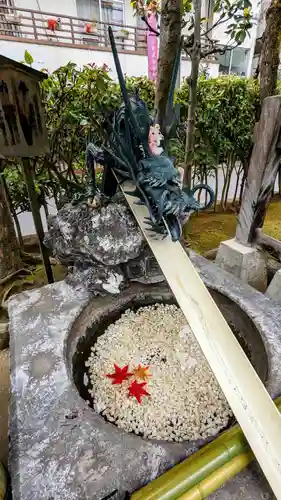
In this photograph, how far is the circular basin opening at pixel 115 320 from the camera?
1.71 meters

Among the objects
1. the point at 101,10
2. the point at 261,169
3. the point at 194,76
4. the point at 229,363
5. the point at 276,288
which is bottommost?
the point at 276,288

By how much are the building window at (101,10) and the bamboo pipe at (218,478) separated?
34.4ft

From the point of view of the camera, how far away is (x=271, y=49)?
11.1 ft

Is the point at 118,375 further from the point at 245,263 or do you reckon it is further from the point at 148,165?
the point at 245,263

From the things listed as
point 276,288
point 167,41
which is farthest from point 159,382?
point 167,41

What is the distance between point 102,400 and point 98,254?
2.83 ft

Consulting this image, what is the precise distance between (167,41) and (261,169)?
1.26 meters

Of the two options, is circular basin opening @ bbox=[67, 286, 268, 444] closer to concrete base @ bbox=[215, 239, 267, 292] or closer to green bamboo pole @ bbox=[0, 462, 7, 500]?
green bamboo pole @ bbox=[0, 462, 7, 500]

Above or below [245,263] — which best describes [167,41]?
above

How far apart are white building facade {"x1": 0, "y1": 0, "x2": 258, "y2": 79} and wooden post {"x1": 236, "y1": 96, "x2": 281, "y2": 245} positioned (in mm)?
4886

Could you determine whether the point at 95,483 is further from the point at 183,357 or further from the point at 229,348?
the point at 183,357

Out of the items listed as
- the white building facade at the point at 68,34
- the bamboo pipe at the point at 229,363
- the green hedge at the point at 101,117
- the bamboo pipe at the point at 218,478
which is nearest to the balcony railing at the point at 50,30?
the white building facade at the point at 68,34

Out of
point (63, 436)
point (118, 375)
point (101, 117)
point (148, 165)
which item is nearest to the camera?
point (63, 436)

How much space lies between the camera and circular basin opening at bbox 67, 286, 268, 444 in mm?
1705
